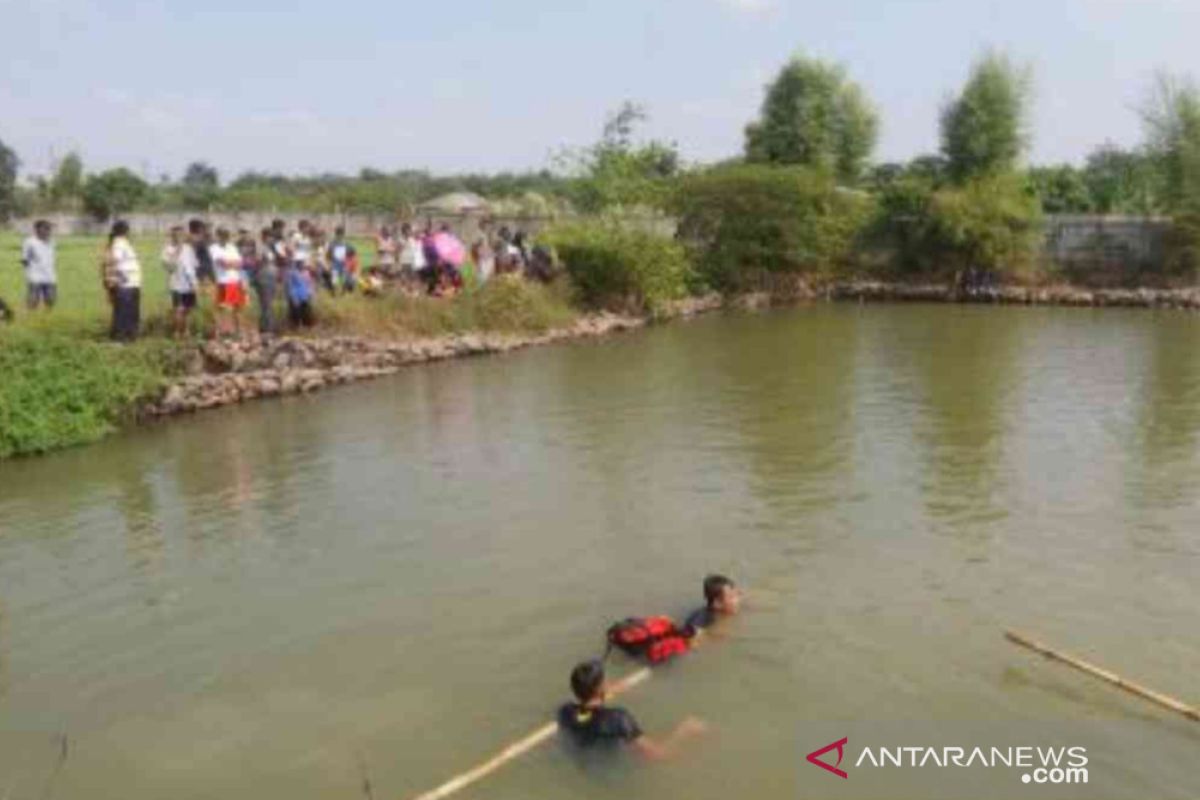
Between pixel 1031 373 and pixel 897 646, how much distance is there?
14208mm

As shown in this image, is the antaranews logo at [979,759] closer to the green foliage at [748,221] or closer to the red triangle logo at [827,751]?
the red triangle logo at [827,751]

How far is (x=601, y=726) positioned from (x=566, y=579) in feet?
11.2

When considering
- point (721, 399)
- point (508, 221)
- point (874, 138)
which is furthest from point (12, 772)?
point (874, 138)

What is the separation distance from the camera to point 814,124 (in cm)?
4584

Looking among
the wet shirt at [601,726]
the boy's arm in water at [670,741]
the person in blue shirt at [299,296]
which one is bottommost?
the boy's arm in water at [670,741]

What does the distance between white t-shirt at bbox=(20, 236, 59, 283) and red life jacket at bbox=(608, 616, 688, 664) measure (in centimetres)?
1370

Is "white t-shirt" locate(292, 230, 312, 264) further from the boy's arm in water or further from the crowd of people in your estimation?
the boy's arm in water

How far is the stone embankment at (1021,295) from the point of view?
35.8 m

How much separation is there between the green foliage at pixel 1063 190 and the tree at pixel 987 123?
11.4 metres

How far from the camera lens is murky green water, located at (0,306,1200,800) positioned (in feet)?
27.4

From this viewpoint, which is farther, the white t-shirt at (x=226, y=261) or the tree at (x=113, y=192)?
the tree at (x=113, y=192)

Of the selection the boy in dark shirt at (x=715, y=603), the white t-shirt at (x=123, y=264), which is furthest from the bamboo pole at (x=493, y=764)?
the white t-shirt at (x=123, y=264)

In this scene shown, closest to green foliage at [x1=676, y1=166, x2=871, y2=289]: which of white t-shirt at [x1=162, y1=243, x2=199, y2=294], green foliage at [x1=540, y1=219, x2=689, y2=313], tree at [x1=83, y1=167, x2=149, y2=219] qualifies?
green foliage at [x1=540, y1=219, x2=689, y2=313]

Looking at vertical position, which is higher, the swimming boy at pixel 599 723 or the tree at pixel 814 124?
the tree at pixel 814 124
